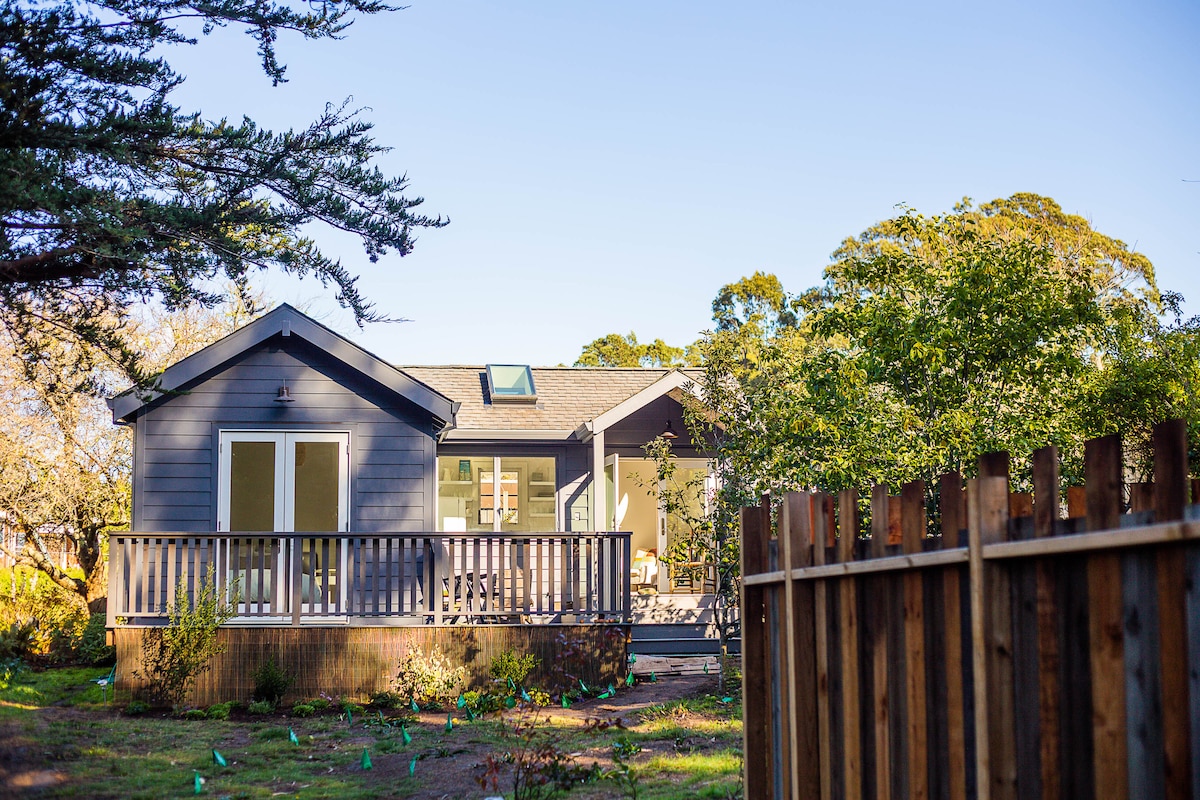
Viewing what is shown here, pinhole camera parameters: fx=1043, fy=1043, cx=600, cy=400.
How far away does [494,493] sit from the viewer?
1495 centimetres

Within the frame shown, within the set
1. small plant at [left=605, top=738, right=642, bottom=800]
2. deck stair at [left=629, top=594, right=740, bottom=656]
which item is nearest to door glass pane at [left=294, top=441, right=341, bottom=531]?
deck stair at [left=629, top=594, right=740, bottom=656]

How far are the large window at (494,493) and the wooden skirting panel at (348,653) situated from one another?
4.35 m

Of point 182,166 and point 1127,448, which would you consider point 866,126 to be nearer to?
point 1127,448

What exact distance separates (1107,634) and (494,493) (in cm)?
1306

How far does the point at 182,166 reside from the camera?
23.0 ft

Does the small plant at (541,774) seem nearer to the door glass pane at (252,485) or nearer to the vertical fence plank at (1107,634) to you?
the vertical fence plank at (1107,634)

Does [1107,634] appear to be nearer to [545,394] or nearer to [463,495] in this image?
[463,495]

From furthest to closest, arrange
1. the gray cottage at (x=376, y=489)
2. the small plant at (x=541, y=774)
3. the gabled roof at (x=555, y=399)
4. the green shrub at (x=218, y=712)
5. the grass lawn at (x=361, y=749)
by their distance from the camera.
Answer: the gabled roof at (x=555, y=399) < the gray cottage at (x=376, y=489) < the green shrub at (x=218, y=712) < the grass lawn at (x=361, y=749) < the small plant at (x=541, y=774)

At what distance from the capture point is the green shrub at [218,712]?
31.7 ft

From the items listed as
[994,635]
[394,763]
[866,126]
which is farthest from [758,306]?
[994,635]

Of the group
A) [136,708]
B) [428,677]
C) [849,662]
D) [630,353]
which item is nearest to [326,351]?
[428,677]

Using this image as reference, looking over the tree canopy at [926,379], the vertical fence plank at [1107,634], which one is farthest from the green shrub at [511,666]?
the vertical fence plank at [1107,634]

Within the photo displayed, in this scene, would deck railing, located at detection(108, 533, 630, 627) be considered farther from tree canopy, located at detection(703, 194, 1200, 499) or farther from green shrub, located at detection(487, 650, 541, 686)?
tree canopy, located at detection(703, 194, 1200, 499)

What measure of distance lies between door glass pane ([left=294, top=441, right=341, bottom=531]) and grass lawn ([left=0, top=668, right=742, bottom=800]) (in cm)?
299
